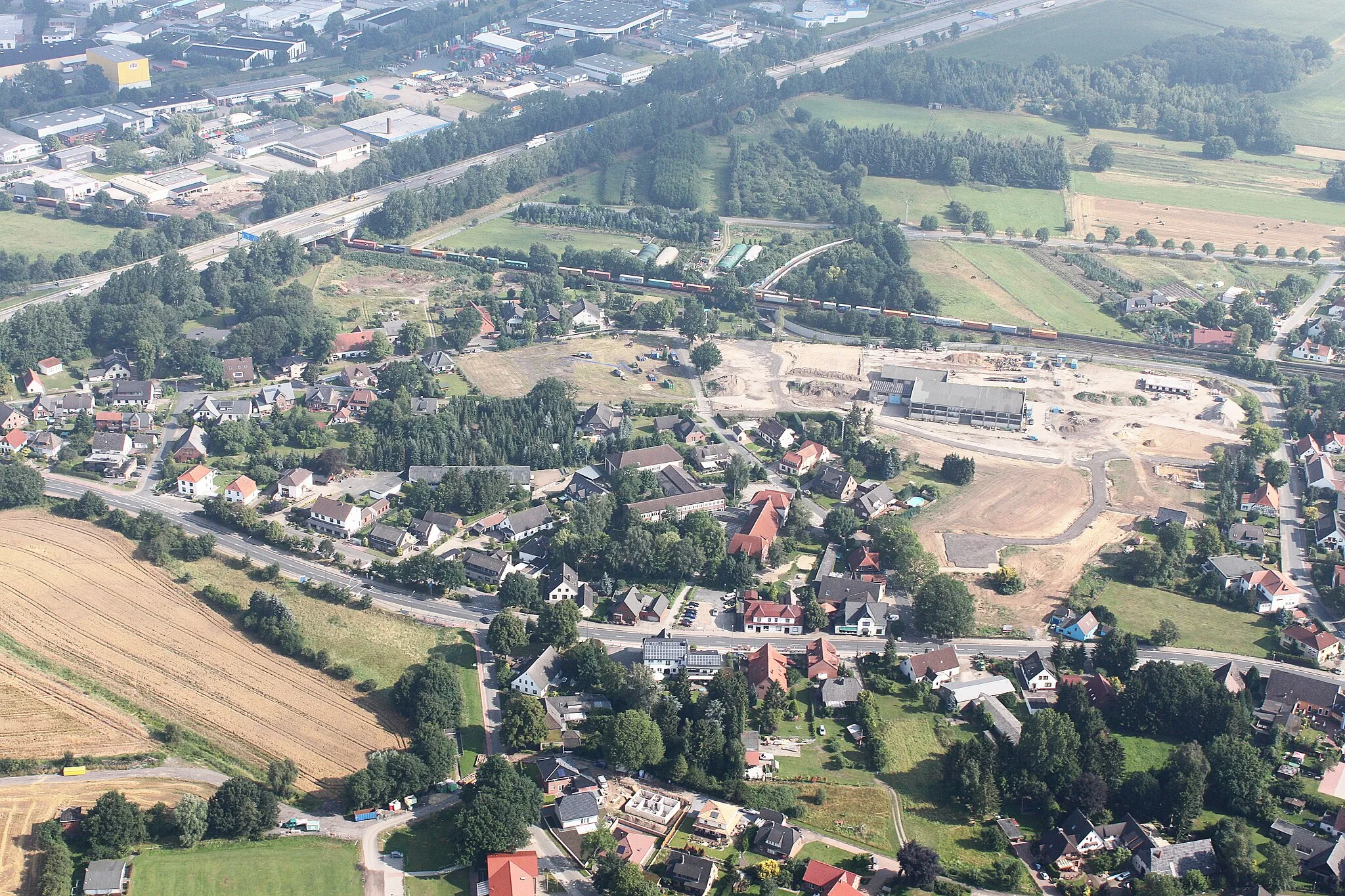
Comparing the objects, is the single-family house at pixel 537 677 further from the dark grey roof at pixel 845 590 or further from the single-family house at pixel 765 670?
the dark grey roof at pixel 845 590

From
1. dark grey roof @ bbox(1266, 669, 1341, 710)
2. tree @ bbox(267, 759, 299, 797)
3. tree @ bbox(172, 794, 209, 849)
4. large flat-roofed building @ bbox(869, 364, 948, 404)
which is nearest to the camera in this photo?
tree @ bbox(172, 794, 209, 849)

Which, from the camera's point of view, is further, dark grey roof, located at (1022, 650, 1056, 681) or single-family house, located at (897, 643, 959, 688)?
single-family house, located at (897, 643, 959, 688)

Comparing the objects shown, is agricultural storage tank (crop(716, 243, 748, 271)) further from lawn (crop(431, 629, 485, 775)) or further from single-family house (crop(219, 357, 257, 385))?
lawn (crop(431, 629, 485, 775))

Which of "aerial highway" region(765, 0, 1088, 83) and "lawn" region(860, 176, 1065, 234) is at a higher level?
"aerial highway" region(765, 0, 1088, 83)

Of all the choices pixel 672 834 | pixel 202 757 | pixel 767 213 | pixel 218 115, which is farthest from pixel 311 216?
pixel 672 834

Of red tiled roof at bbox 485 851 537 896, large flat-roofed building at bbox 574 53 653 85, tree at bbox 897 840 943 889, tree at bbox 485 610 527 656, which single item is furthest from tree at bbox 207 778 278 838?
large flat-roofed building at bbox 574 53 653 85

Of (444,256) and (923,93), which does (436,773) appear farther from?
(923,93)

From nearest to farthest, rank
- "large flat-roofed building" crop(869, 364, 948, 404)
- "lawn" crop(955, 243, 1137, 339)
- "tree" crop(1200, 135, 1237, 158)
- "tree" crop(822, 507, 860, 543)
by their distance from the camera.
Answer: "tree" crop(822, 507, 860, 543) → "large flat-roofed building" crop(869, 364, 948, 404) → "lawn" crop(955, 243, 1137, 339) → "tree" crop(1200, 135, 1237, 158)
